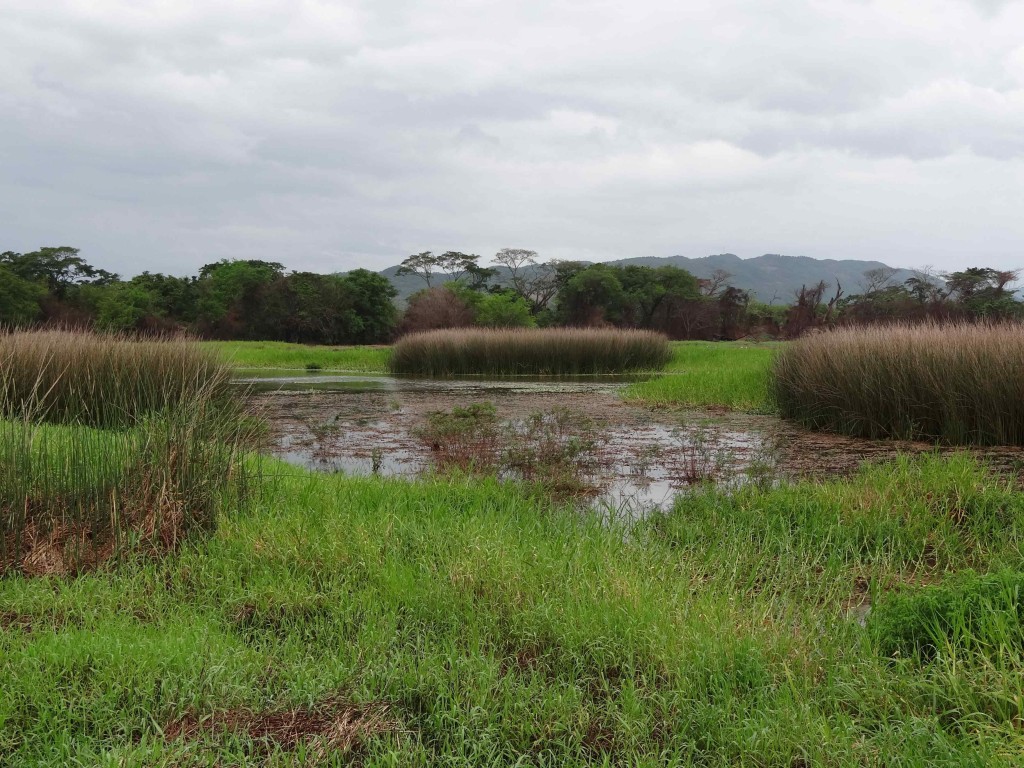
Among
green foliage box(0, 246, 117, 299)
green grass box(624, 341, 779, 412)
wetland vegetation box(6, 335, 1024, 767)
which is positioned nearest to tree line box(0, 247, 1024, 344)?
green foliage box(0, 246, 117, 299)

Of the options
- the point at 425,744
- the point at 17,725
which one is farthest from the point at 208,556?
the point at 425,744

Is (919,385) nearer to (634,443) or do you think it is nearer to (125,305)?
(634,443)

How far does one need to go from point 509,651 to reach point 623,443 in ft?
18.7

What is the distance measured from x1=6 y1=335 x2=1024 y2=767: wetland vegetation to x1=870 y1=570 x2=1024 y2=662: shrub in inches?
0.5

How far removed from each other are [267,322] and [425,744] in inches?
1663

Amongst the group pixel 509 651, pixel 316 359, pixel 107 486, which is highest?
pixel 316 359

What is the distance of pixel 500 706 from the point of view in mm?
2650

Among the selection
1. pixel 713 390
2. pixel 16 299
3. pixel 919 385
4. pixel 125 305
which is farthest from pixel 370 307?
pixel 919 385

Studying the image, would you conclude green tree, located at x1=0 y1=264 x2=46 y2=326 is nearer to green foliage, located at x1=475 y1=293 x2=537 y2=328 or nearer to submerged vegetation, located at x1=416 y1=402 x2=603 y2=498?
green foliage, located at x1=475 y1=293 x2=537 y2=328

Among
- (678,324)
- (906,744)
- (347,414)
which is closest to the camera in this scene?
(906,744)

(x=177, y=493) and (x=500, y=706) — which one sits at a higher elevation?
(x=177, y=493)

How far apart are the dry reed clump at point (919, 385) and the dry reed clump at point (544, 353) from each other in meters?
12.1

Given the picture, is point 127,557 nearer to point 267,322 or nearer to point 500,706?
point 500,706

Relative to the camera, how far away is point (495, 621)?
326 centimetres
